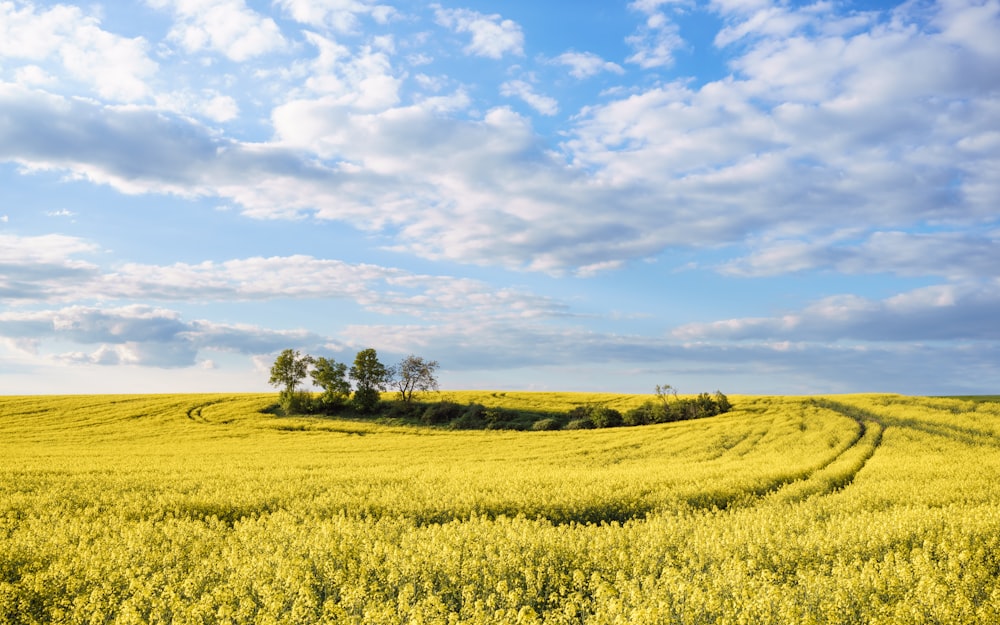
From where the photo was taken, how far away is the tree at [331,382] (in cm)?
7294

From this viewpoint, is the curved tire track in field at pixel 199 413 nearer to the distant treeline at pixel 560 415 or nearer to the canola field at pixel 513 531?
the distant treeline at pixel 560 415

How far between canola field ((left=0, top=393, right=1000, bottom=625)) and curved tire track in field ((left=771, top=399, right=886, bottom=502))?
18cm

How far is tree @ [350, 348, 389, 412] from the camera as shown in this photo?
241 feet

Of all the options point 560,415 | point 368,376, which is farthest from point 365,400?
point 560,415

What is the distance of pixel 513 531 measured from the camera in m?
13.2

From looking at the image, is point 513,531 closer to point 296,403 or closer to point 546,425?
point 546,425

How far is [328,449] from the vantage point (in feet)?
148

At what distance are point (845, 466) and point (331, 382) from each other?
5744cm

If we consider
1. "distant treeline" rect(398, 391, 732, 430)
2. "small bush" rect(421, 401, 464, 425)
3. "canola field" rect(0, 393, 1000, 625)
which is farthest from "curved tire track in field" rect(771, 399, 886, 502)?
"small bush" rect(421, 401, 464, 425)

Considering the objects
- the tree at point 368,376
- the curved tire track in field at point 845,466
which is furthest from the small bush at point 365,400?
the curved tire track in field at point 845,466

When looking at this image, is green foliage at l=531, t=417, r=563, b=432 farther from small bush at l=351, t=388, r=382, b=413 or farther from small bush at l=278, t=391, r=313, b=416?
small bush at l=278, t=391, r=313, b=416

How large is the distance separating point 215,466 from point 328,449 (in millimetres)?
12592

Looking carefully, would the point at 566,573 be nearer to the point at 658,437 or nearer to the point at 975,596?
the point at 975,596

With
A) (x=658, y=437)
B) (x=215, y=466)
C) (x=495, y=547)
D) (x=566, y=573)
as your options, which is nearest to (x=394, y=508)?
(x=495, y=547)
